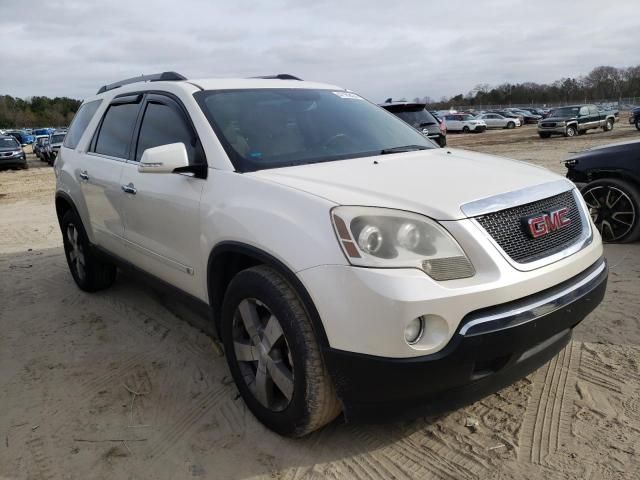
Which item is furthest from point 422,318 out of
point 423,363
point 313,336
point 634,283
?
point 634,283

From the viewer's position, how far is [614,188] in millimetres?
5652

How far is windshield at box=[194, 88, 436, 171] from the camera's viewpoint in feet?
10.0

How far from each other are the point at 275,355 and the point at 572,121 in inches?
1145

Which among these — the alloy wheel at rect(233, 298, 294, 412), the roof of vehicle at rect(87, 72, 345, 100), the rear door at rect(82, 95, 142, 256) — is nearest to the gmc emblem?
Answer: the alloy wheel at rect(233, 298, 294, 412)

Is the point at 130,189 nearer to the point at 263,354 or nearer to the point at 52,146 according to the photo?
the point at 263,354

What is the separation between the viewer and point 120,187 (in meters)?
3.86

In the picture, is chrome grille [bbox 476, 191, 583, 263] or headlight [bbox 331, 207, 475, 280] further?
chrome grille [bbox 476, 191, 583, 263]

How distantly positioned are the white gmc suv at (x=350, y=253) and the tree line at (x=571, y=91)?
84.8m

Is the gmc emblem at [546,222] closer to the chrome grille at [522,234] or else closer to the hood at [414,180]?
the chrome grille at [522,234]

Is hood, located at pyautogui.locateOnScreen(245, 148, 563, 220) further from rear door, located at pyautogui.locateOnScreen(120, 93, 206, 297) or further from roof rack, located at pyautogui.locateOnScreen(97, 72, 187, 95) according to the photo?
roof rack, located at pyautogui.locateOnScreen(97, 72, 187, 95)

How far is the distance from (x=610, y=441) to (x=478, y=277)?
1.14m

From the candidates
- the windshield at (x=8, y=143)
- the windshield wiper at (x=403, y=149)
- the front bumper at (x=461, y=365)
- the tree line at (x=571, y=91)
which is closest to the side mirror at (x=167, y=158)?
the windshield wiper at (x=403, y=149)

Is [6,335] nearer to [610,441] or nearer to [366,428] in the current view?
[366,428]

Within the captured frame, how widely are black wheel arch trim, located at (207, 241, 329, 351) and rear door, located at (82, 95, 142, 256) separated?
4.40 ft
